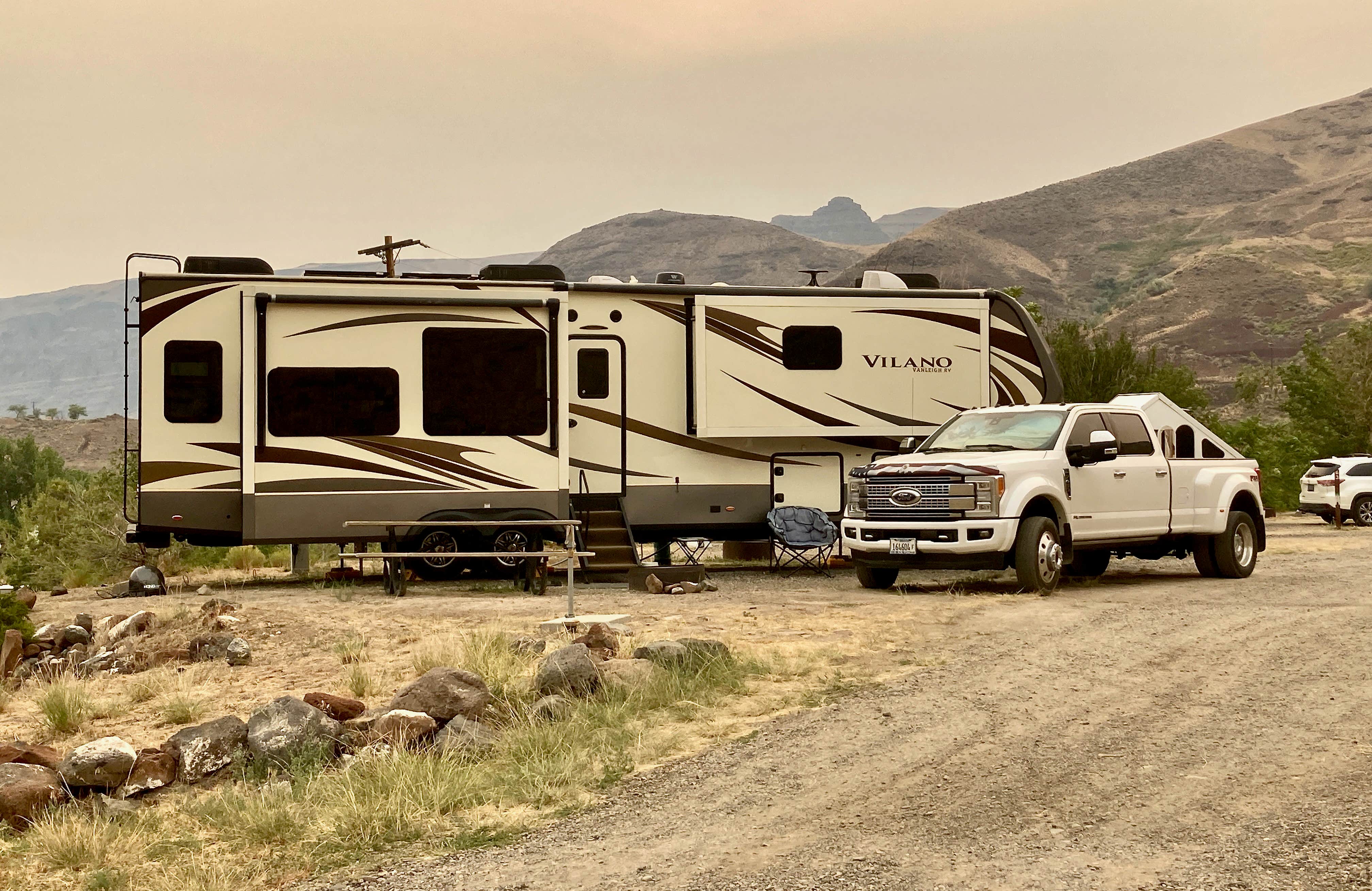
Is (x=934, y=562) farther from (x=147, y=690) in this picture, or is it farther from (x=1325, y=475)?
(x=1325, y=475)

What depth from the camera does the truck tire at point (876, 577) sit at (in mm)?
14438

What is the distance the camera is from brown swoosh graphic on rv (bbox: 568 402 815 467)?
1616cm

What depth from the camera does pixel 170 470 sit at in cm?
1438

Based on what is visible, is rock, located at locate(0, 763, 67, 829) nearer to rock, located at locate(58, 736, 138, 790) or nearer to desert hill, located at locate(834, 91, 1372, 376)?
rock, located at locate(58, 736, 138, 790)

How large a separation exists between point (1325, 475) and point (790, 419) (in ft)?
52.5

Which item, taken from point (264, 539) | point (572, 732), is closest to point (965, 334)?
point (264, 539)

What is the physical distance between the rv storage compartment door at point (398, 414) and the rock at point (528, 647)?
4990 millimetres

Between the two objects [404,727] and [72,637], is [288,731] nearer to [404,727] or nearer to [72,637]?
[404,727]

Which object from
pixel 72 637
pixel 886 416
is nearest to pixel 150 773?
pixel 72 637

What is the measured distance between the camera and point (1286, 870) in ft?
16.5

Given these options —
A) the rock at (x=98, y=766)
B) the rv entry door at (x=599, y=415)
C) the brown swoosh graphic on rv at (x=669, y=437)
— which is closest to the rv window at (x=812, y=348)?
the brown swoosh graphic on rv at (x=669, y=437)

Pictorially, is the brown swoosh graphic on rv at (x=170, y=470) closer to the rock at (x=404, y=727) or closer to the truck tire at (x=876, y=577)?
the truck tire at (x=876, y=577)

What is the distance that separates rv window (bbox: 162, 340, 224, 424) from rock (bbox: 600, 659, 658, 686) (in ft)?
24.4

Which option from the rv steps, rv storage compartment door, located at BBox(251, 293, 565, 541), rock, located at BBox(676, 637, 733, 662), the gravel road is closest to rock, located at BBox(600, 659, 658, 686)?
rock, located at BBox(676, 637, 733, 662)
